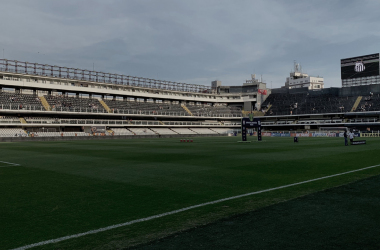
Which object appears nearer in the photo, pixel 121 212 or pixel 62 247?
pixel 62 247

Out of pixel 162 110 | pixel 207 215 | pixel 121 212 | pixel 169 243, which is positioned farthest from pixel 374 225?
pixel 162 110

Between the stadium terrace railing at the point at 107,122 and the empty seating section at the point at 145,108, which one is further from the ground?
the empty seating section at the point at 145,108

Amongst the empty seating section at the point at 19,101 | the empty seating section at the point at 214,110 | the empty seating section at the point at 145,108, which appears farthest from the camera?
the empty seating section at the point at 214,110

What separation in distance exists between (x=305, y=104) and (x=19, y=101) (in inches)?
3177

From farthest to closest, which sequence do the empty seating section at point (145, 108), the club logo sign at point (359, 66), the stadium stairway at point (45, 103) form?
the club logo sign at point (359, 66)
the empty seating section at point (145, 108)
the stadium stairway at point (45, 103)

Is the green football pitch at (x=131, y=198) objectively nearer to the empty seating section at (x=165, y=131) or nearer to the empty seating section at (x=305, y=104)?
the empty seating section at (x=165, y=131)

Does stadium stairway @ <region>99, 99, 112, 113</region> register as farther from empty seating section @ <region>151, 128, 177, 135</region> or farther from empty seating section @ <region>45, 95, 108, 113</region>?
empty seating section @ <region>151, 128, 177, 135</region>

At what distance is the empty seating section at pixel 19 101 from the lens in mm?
65438

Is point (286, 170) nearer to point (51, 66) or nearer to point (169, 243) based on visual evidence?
point (169, 243)

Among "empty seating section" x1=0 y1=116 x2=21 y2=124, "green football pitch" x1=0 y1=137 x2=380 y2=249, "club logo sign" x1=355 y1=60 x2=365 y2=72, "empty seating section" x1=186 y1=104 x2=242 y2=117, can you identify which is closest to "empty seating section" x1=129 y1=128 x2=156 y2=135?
"empty seating section" x1=186 y1=104 x2=242 y2=117

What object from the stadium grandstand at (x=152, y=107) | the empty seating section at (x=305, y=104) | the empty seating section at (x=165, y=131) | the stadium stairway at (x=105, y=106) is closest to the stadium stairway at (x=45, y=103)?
the stadium grandstand at (x=152, y=107)

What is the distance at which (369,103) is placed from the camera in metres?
→ 82.3

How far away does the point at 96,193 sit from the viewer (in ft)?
31.7

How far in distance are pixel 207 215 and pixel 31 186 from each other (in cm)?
736
